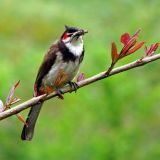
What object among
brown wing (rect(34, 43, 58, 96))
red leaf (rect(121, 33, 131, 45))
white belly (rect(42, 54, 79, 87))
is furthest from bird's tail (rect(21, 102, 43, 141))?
red leaf (rect(121, 33, 131, 45))

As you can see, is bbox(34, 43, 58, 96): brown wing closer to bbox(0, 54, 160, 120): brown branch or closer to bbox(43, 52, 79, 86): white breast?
bbox(43, 52, 79, 86): white breast

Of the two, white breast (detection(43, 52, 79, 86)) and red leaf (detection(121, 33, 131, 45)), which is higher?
white breast (detection(43, 52, 79, 86))

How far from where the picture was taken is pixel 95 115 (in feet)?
24.1

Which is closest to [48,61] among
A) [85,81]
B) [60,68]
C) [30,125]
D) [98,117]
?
[60,68]

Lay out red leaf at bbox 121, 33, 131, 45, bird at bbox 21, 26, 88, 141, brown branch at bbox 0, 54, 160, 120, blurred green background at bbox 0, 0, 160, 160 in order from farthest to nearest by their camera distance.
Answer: blurred green background at bbox 0, 0, 160, 160, bird at bbox 21, 26, 88, 141, red leaf at bbox 121, 33, 131, 45, brown branch at bbox 0, 54, 160, 120

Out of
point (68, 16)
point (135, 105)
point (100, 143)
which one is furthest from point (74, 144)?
point (68, 16)

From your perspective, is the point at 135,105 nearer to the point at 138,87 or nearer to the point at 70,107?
the point at 138,87

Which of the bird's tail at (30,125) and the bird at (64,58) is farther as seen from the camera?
the bird at (64,58)

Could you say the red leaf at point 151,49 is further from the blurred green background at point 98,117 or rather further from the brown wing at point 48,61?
the blurred green background at point 98,117

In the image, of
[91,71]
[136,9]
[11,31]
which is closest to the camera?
[91,71]

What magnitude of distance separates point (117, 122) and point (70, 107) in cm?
56

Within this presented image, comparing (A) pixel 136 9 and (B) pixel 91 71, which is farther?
(A) pixel 136 9

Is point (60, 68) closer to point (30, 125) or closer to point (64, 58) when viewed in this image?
point (64, 58)

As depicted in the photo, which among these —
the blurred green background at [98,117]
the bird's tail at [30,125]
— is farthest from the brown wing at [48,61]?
the blurred green background at [98,117]
